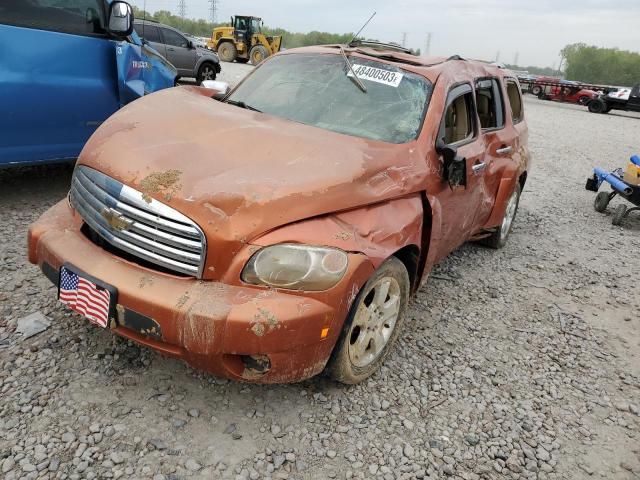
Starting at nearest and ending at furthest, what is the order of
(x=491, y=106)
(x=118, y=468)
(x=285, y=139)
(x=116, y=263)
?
(x=118, y=468), (x=116, y=263), (x=285, y=139), (x=491, y=106)

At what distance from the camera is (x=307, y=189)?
2223mm

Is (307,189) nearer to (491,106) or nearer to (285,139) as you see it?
(285,139)

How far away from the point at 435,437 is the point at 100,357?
1.74 metres

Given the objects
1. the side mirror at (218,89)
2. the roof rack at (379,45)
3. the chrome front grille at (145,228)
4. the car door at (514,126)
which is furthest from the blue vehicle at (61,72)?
the car door at (514,126)

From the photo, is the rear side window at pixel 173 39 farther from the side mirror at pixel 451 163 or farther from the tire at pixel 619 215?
the side mirror at pixel 451 163

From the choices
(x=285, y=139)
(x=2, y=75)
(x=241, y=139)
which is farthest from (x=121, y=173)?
(x=2, y=75)

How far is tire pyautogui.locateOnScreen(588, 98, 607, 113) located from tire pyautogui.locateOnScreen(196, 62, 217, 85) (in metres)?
18.5

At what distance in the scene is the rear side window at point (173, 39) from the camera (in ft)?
46.9

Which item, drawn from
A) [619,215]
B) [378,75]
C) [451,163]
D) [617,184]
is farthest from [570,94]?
[451,163]

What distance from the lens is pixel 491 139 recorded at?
3.91 m

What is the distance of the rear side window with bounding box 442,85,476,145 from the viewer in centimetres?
325

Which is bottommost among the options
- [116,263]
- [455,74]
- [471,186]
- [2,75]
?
[116,263]

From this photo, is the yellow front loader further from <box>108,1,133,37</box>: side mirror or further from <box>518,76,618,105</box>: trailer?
<box>108,1,133,37</box>: side mirror

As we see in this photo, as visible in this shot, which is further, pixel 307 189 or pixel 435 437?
pixel 435 437
